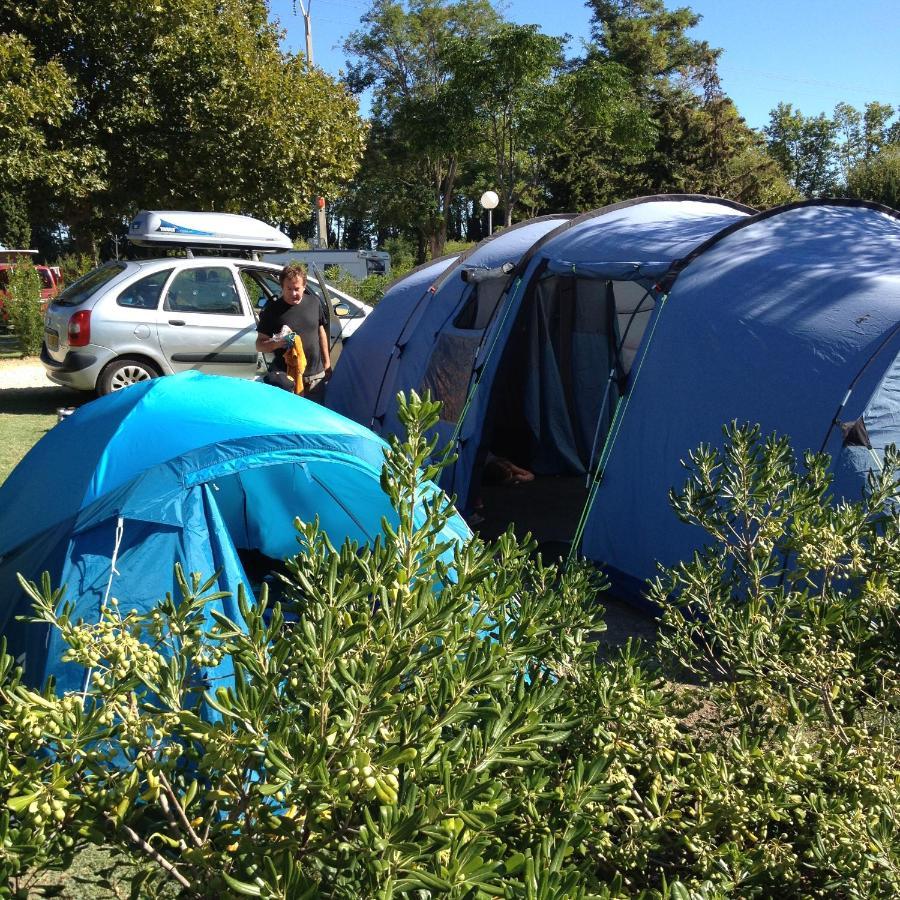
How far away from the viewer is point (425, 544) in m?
1.82

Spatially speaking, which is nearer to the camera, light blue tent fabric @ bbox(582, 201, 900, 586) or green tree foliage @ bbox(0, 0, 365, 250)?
light blue tent fabric @ bbox(582, 201, 900, 586)

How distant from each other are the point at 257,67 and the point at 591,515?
1315 cm

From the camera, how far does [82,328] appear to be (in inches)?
388

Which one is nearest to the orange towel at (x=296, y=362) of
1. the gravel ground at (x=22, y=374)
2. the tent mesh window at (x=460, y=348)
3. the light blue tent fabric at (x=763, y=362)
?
the tent mesh window at (x=460, y=348)

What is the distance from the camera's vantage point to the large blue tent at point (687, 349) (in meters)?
4.77

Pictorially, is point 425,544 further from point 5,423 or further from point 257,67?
point 257,67

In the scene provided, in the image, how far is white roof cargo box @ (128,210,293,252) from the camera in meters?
11.5

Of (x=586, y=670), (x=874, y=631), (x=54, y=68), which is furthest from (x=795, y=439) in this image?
(x=54, y=68)

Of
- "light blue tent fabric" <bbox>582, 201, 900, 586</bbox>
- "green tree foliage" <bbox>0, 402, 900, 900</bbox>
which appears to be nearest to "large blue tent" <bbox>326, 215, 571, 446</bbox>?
"light blue tent fabric" <bbox>582, 201, 900, 586</bbox>

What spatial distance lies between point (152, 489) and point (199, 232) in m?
8.89

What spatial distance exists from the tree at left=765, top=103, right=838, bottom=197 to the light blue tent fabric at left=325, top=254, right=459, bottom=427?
153 feet

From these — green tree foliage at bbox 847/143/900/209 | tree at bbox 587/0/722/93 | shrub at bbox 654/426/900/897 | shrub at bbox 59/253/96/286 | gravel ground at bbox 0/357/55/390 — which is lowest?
gravel ground at bbox 0/357/55/390

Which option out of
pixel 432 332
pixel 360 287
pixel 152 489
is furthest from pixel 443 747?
pixel 360 287

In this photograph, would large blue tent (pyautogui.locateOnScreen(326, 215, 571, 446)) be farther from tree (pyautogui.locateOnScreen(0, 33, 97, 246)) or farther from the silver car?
tree (pyautogui.locateOnScreen(0, 33, 97, 246))
